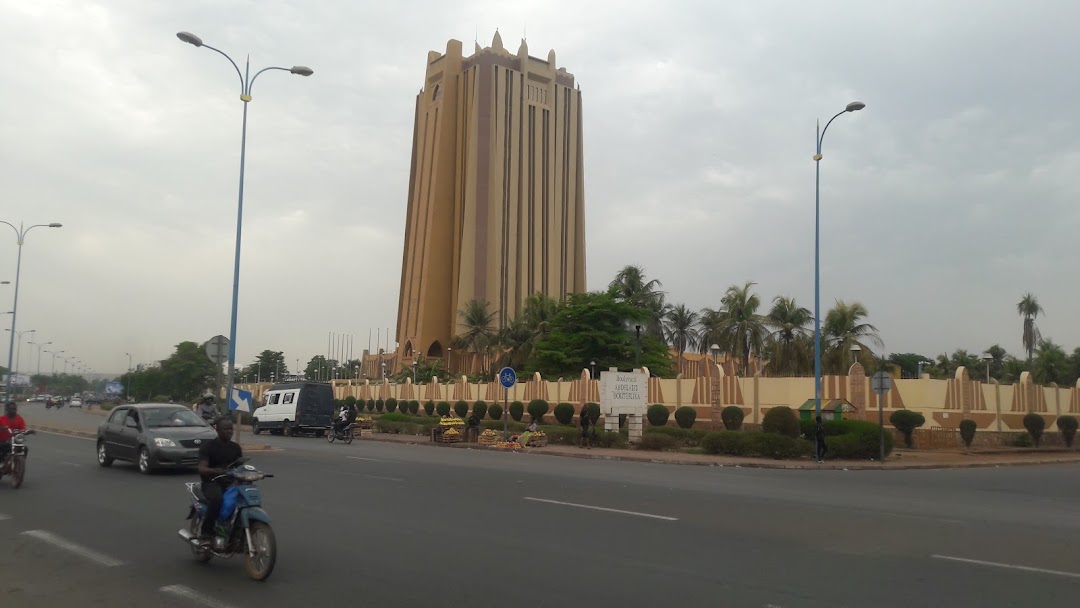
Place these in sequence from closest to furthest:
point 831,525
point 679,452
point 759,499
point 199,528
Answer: point 199,528
point 831,525
point 759,499
point 679,452

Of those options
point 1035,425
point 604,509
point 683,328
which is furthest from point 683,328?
point 604,509

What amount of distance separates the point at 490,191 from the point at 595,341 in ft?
107

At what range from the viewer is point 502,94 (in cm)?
8438

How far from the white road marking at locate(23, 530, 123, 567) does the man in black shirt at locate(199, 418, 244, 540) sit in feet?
3.79

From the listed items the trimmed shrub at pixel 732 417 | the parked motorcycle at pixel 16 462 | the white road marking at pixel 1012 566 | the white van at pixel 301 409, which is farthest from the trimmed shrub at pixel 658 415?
the white road marking at pixel 1012 566

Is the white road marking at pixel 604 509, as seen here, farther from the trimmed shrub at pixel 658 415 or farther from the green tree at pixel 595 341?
the green tree at pixel 595 341

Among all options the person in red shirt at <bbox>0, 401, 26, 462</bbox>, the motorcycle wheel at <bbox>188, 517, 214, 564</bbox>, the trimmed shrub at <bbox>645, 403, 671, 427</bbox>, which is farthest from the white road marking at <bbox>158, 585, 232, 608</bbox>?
the trimmed shrub at <bbox>645, 403, 671, 427</bbox>

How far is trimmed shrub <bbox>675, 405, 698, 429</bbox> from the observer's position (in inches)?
1393

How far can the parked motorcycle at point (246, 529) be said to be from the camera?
713cm

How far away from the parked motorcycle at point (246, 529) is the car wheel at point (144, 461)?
984 centimetres

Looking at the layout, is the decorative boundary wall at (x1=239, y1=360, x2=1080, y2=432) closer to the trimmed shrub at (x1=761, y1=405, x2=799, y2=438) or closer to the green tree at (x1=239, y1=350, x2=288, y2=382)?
the trimmed shrub at (x1=761, y1=405, x2=799, y2=438)

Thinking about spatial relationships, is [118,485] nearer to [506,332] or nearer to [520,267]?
[506,332]

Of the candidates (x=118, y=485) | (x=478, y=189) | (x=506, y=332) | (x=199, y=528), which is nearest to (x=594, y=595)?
(x=199, y=528)

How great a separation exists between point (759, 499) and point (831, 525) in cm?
307
